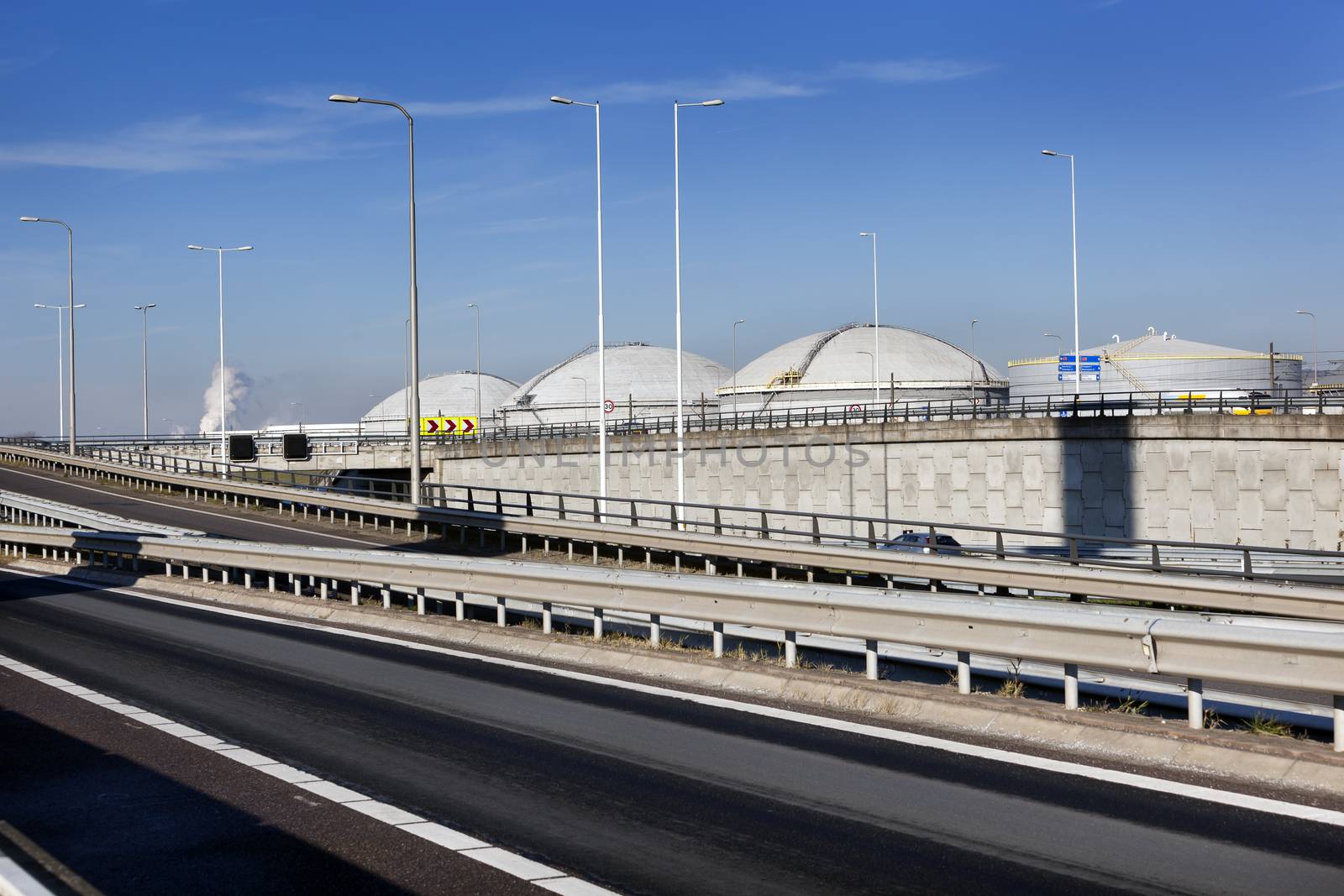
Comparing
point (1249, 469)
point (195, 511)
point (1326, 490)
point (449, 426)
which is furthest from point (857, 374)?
point (1326, 490)

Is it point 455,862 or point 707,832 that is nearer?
point 455,862

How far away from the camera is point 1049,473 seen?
49.1m

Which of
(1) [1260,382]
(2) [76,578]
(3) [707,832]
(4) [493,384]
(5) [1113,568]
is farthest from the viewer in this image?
Result: (4) [493,384]

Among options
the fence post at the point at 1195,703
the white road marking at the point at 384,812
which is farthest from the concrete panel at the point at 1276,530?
the white road marking at the point at 384,812

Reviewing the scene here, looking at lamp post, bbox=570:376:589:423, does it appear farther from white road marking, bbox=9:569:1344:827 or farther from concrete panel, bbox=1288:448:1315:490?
white road marking, bbox=9:569:1344:827

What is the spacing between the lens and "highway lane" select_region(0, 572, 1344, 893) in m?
6.52

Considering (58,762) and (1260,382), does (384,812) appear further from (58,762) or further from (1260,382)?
(1260,382)

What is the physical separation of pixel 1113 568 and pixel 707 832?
21.0 m

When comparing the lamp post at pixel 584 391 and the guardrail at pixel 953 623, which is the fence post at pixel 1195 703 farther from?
the lamp post at pixel 584 391

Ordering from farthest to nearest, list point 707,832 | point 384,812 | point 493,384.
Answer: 1. point 493,384
2. point 384,812
3. point 707,832

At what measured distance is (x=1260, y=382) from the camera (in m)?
109

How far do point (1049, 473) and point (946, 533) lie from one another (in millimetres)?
4310

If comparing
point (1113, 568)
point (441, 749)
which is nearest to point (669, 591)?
point (441, 749)

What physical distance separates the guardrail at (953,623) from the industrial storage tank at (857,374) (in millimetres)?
103556
